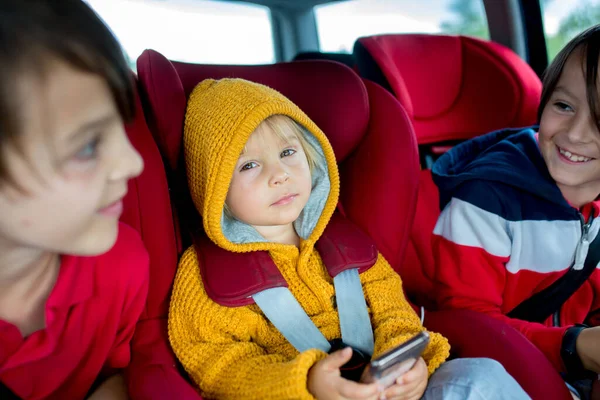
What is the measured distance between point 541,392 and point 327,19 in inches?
111

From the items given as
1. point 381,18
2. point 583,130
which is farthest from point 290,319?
point 381,18

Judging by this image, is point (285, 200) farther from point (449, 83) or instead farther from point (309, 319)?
point (449, 83)

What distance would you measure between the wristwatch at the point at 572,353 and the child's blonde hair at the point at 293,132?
A: 0.69m

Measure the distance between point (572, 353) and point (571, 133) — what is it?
0.51 m

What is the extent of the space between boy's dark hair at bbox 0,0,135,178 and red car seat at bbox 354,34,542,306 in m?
1.50

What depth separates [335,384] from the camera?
92cm

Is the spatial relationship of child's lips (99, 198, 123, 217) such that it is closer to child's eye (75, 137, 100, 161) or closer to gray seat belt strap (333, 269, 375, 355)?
child's eye (75, 137, 100, 161)

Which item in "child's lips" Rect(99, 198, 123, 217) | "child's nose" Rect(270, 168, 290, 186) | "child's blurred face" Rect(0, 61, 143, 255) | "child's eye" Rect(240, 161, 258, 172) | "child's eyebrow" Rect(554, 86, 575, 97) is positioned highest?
"child's blurred face" Rect(0, 61, 143, 255)

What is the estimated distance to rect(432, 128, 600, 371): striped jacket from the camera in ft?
4.24

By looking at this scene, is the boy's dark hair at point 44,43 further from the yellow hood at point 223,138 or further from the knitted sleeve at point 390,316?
the knitted sleeve at point 390,316

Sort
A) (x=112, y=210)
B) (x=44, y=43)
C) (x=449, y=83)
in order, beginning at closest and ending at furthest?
(x=44, y=43) → (x=112, y=210) → (x=449, y=83)

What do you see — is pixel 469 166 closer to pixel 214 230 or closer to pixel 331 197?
pixel 331 197

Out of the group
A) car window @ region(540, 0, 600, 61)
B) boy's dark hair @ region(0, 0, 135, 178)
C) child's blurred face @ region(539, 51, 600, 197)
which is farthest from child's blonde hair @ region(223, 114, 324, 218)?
car window @ region(540, 0, 600, 61)

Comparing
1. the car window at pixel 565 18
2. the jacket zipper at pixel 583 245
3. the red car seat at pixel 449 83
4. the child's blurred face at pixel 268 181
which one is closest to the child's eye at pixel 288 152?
the child's blurred face at pixel 268 181
